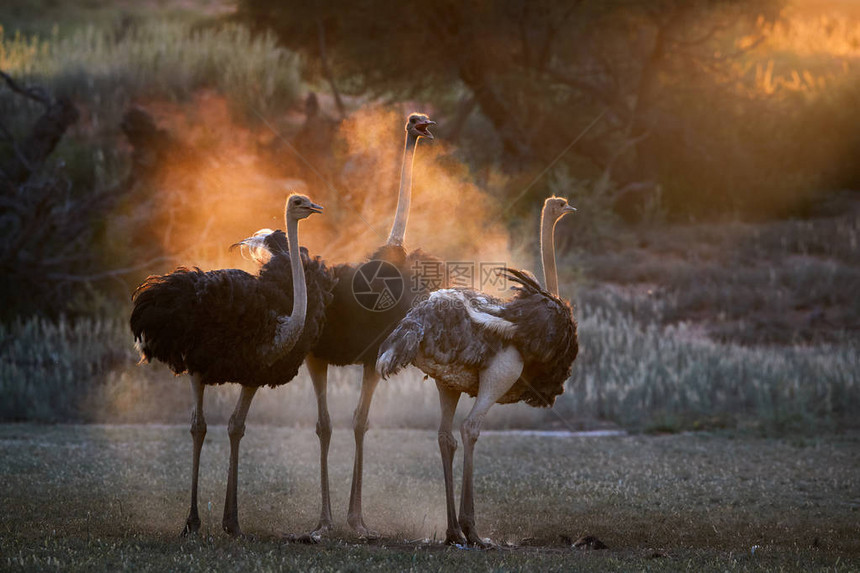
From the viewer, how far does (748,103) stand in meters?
26.9

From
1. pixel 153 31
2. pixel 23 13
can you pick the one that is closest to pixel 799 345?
pixel 153 31

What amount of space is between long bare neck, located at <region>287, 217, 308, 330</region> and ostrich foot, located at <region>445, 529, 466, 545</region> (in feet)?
5.59

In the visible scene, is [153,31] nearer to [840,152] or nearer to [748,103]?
[748,103]

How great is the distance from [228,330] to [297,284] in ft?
1.92

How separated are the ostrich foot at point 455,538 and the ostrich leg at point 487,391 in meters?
0.11

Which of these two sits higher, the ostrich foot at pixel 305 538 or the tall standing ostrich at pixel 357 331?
the tall standing ostrich at pixel 357 331

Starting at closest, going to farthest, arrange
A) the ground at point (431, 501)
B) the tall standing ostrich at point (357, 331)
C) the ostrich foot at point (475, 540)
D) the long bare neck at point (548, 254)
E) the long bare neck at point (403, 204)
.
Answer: the ground at point (431, 501)
the ostrich foot at point (475, 540)
the tall standing ostrich at point (357, 331)
the long bare neck at point (548, 254)
the long bare neck at point (403, 204)

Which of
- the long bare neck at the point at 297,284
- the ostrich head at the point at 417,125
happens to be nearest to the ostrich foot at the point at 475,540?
the long bare neck at the point at 297,284

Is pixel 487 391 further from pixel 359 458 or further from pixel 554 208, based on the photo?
pixel 554 208

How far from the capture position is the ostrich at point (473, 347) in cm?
786

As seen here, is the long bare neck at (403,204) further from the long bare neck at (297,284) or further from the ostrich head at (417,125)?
the long bare neck at (297,284)

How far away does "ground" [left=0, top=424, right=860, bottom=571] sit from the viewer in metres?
7.02

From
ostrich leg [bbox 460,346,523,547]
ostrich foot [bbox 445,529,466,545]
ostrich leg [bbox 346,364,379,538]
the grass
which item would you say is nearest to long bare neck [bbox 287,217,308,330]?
ostrich leg [bbox 346,364,379,538]

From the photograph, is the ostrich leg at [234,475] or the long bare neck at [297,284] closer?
the ostrich leg at [234,475]
